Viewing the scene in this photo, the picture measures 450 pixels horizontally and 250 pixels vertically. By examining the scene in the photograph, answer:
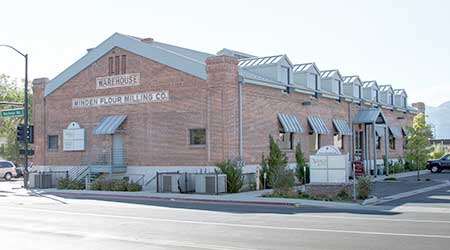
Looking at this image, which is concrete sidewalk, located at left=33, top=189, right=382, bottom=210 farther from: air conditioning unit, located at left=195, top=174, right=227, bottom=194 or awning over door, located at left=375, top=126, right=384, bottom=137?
awning over door, located at left=375, top=126, right=384, bottom=137

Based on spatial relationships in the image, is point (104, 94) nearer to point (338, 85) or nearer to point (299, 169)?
point (299, 169)

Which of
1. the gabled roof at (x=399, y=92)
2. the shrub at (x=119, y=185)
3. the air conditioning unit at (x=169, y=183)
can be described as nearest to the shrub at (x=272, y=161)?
the air conditioning unit at (x=169, y=183)

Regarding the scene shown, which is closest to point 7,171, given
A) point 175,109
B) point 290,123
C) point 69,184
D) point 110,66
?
point 69,184

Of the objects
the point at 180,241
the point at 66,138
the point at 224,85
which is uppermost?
the point at 224,85

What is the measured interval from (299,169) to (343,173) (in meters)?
8.43

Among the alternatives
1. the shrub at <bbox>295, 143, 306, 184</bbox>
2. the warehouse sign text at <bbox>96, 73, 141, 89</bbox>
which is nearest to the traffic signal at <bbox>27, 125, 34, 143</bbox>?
the warehouse sign text at <bbox>96, 73, 141, 89</bbox>

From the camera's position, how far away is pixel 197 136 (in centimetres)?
3014

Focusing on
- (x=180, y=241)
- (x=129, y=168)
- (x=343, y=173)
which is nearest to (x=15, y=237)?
(x=180, y=241)

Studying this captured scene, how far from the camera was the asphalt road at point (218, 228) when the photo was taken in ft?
37.8

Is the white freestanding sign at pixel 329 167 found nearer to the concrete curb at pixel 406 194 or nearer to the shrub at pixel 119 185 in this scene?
the concrete curb at pixel 406 194

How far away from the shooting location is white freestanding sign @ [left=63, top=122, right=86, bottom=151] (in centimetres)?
3492

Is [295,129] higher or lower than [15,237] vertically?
higher

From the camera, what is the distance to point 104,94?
112 ft

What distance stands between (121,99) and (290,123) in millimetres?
10033
